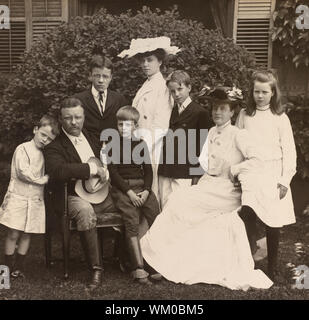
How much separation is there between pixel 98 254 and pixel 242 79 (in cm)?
184

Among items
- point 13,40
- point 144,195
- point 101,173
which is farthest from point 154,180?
point 13,40

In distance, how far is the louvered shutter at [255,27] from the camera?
515 cm

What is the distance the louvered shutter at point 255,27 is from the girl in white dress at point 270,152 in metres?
1.21

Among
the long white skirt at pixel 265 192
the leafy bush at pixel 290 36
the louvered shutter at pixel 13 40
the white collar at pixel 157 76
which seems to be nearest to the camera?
the long white skirt at pixel 265 192

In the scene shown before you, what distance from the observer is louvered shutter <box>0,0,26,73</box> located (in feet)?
16.9

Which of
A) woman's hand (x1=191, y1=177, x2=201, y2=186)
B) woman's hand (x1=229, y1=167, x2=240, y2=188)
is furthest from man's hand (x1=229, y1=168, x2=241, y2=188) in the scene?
woman's hand (x1=191, y1=177, x2=201, y2=186)

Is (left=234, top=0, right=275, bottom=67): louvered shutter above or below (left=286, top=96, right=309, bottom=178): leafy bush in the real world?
above

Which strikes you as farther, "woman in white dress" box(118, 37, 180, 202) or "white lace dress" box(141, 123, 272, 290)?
"woman in white dress" box(118, 37, 180, 202)

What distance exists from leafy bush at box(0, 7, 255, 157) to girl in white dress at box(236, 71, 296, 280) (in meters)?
0.45

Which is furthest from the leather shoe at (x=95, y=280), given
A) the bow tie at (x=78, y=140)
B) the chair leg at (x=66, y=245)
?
the bow tie at (x=78, y=140)

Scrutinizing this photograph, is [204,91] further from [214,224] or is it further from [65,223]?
[65,223]

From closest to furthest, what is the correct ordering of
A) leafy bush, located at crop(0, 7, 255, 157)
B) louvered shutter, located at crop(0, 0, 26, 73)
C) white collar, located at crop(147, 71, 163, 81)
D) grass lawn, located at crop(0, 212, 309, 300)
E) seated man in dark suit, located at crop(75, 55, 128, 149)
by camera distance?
grass lawn, located at crop(0, 212, 309, 300), seated man in dark suit, located at crop(75, 55, 128, 149), white collar, located at crop(147, 71, 163, 81), leafy bush, located at crop(0, 7, 255, 157), louvered shutter, located at crop(0, 0, 26, 73)

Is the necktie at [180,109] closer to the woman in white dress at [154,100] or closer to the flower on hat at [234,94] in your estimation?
the woman in white dress at [154,100]

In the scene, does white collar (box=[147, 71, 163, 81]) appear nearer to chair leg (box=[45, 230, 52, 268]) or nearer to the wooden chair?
the wooden chair
